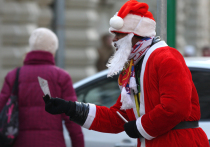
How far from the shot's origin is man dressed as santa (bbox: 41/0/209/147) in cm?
202

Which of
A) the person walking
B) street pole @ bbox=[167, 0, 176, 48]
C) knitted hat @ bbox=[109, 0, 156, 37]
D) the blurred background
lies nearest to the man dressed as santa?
knitted hat @ bbox=[109, 0, 156, 37]

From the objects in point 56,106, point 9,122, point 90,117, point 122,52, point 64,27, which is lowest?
point 64,27

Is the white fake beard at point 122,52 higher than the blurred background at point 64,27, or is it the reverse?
the white fake beard at point 122,52

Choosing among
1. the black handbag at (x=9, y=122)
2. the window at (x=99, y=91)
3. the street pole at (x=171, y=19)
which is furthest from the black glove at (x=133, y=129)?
the street pole at (x=171, y=19)

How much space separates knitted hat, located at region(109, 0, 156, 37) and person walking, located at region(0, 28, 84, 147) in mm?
1051

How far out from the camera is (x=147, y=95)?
219 centimetres

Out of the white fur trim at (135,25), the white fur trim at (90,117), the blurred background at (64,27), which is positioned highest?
the white fur trim at (135,25)

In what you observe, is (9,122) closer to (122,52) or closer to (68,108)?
(68,108)

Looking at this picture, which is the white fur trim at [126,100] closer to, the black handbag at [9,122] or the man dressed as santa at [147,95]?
the man dressed as santa at [147,95]

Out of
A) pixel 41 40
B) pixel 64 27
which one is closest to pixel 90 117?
pixel 41 40

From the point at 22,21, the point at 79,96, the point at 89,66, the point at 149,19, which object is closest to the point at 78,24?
→ the point at 89,66

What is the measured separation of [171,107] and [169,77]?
0.14 metres

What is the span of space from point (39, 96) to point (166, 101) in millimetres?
1398

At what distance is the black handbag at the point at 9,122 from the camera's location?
3.07 m
